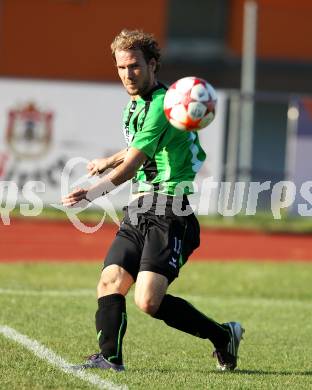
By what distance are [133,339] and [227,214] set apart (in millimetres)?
12327

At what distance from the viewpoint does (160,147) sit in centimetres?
704

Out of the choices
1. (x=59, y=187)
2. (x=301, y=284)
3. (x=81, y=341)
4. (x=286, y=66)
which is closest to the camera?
(x=81, y=341)

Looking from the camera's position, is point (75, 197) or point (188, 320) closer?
point (75, 197)

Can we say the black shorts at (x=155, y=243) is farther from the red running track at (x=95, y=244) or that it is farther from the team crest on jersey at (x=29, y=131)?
the team crest on jersey at (x=29, y=131)

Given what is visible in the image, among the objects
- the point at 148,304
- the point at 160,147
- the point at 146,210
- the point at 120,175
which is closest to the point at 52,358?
the point at 148,304

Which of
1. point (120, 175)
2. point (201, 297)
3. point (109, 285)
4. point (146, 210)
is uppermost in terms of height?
point (120, 175)

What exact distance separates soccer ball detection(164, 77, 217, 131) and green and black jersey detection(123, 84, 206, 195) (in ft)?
0.41

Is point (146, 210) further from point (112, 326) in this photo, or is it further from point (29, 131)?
point (29, 131)

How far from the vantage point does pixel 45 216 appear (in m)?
21.5

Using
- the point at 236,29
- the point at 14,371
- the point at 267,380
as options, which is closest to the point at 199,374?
the point at 267,380

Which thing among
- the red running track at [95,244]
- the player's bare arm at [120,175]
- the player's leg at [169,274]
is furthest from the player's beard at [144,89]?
the red running track at [95,244]

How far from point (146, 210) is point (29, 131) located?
13.5 metres

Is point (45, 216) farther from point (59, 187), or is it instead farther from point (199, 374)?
point (199, 374)

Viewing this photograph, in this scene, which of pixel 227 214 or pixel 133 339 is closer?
pixel 133 339
